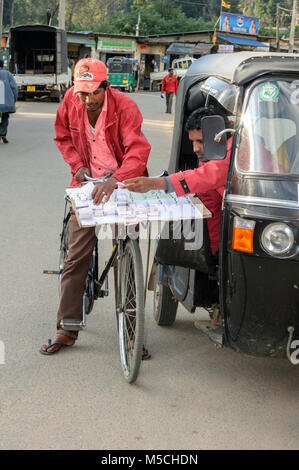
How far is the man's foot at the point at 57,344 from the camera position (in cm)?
481

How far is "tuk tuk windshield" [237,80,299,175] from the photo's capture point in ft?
12.7

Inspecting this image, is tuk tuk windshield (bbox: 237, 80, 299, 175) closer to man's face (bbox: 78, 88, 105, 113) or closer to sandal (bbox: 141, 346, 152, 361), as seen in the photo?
man's face (bbox: 78, 88, 105, 113)

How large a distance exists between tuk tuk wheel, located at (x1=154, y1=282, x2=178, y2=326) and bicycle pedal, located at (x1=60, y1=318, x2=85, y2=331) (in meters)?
0.71

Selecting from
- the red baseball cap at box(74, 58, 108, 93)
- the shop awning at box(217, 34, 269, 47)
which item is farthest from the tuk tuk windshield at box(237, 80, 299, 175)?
the shop awning at box(217, 34, 269, 47)

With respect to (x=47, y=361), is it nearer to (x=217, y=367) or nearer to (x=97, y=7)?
(x=217, y=367)

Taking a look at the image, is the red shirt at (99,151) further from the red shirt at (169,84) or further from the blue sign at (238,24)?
the blue sign at (238,24)

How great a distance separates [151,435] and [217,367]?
3.69 feet

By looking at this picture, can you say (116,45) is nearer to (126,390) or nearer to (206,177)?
(206,177)

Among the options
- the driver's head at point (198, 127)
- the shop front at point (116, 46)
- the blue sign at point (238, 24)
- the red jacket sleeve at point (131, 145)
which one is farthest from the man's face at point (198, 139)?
the blue sign at point (238, 24)

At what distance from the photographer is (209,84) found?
4879 millimetres

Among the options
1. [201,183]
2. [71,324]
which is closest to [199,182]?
[201,183]
